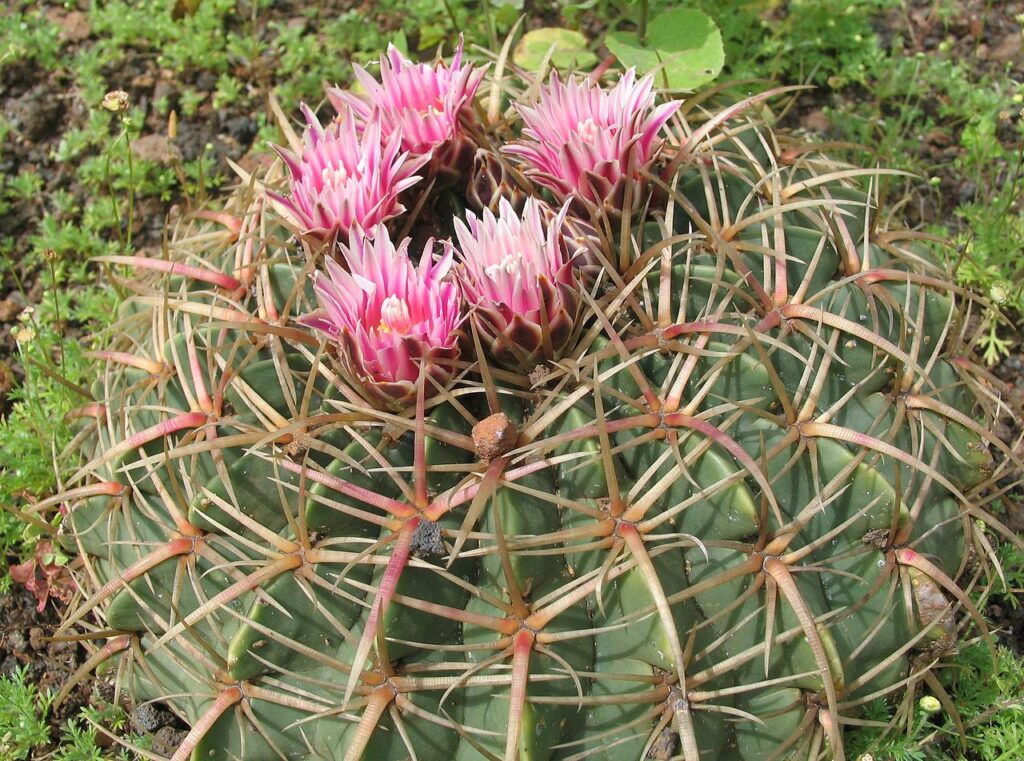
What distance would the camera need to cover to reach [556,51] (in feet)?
11.9

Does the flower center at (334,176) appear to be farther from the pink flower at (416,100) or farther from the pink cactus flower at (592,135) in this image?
the pink cactus flower at (592,135)

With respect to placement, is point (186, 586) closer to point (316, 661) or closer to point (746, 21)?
point (316, 661)

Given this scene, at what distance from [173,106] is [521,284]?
3002mm

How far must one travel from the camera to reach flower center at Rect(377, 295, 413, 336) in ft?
6.52

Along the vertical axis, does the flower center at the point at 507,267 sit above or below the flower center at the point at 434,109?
below

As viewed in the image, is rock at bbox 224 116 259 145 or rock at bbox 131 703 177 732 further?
rock at bbox 224 116 259 145

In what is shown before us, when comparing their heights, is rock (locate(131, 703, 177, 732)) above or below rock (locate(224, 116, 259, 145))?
below

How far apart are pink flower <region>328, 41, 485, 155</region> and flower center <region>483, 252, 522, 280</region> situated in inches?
18.5

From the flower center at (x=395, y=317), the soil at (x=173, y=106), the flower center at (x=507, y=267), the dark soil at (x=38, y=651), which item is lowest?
the dark soil at (x=38, y=651)

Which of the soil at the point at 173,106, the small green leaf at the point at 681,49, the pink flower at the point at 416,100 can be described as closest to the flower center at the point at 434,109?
the pink flower at the point at 416,100

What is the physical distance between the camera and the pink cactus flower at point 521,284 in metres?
1.96

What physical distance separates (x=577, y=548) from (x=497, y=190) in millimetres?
865

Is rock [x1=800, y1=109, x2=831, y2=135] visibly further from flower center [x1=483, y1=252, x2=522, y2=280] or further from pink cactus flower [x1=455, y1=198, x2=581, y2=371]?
flower center [x1=483, y1=252, x2=522, y2=280]

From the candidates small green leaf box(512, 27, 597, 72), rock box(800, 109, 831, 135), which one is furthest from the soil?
small green leaf box(512, 27, 597, 72)
